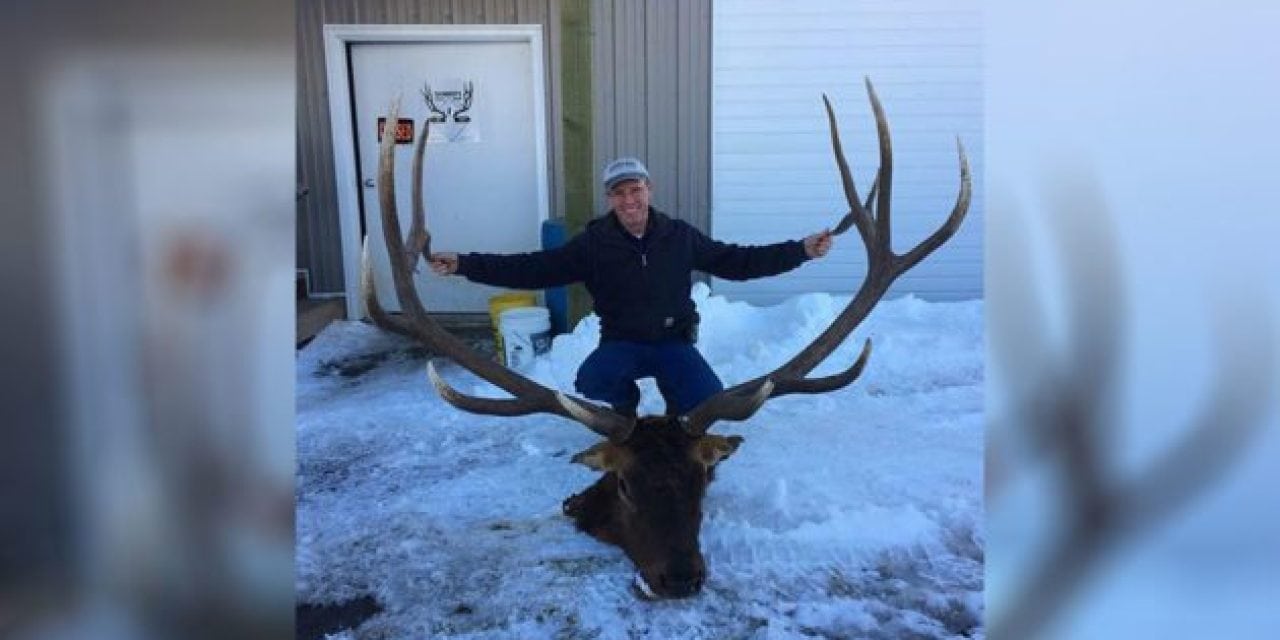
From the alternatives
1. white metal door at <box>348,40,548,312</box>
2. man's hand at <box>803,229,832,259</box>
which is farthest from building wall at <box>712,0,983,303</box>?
man's hand at <box>803,229,832,259</box>

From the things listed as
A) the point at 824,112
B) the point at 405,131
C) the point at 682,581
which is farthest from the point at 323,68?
the point at 682,581

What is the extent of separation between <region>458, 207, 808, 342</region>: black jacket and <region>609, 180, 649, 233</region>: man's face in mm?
46

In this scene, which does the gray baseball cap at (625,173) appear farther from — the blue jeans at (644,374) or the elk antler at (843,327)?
the elk antler at (843,327)

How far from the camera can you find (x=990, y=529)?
1.00 m

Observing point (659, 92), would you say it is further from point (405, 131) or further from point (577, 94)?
point (405, 131)

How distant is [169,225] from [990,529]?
861 millimetres

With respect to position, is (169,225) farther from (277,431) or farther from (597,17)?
(597,17)

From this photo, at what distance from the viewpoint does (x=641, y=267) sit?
166 inches

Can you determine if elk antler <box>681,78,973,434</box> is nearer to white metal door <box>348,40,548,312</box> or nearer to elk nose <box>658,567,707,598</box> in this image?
elk nose <box>658,567,707,598</box>

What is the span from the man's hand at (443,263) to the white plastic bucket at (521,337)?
7.87 ft

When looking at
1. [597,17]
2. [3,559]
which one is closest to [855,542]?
[3,559]

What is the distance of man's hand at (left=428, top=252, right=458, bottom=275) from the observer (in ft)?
12.1

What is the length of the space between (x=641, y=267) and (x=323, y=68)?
453 cm

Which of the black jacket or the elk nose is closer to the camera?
the elk nose
